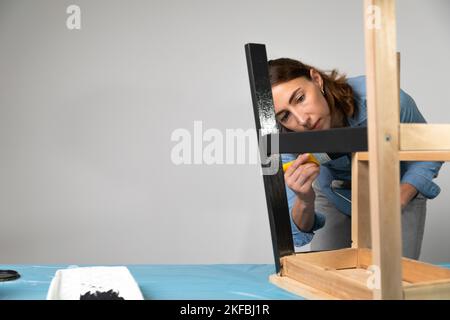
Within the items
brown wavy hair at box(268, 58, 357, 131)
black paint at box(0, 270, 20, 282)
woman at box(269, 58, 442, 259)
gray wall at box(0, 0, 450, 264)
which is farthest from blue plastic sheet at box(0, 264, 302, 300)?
gray wall at box(0, 0, 450, 264)

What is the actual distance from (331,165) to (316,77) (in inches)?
13.1

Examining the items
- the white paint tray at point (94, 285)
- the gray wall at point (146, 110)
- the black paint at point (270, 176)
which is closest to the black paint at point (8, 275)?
the white paint tray at point (94, 285)

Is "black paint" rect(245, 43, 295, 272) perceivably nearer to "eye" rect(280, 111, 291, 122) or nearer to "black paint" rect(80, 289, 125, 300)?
"black paint" rect(80, 289, 125, 300)

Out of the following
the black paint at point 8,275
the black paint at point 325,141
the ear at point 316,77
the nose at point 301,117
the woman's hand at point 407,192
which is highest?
the ear at point 316,77

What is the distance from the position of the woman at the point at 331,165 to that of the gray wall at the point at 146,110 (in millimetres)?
811

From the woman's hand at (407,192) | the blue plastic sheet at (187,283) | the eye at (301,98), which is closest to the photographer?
the blue plastic sheet at (187,283)

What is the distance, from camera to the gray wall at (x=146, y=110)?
8.25 feet

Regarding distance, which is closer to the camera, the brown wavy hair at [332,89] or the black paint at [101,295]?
A: the black paint at [101,295]

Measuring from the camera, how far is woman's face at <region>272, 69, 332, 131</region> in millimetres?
1676

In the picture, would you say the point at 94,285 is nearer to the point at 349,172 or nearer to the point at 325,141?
the point at 325,141

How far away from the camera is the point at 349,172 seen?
1841 mm

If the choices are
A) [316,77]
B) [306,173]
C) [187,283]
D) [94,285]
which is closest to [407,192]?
[306,173]

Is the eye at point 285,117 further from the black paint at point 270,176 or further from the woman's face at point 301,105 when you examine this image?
the black paint at point 270,176
